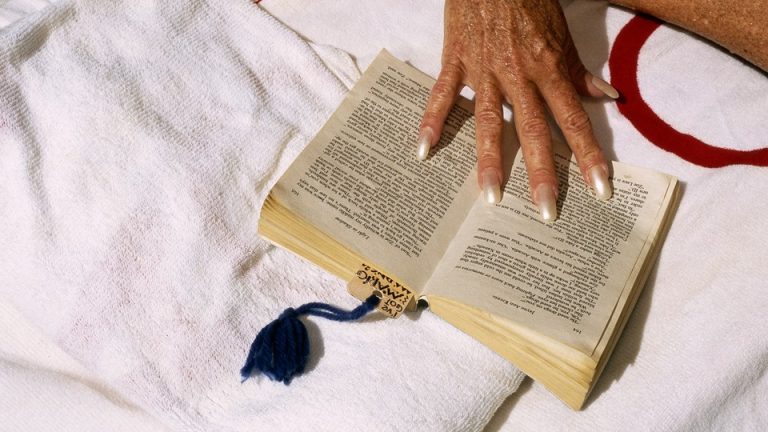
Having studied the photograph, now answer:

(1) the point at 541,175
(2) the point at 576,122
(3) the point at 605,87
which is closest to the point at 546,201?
(1) the point at 541,175

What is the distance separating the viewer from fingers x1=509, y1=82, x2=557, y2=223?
32.0 inches

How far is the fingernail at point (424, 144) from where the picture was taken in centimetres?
86

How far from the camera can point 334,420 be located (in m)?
0.73

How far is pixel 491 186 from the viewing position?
827 millimetres

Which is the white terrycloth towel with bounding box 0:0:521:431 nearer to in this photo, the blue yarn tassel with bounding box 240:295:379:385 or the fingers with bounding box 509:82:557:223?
the blue yarn tassel with bounding box 240:295:379:385

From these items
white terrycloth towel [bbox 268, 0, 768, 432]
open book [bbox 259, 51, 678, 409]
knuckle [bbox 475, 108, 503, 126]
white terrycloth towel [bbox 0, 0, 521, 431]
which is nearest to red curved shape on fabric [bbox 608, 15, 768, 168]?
white terrycloth towel [bbox 268, 0, 768, 432]

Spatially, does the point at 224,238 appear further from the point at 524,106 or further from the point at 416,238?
the point at 524,106

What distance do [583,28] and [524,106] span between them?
29cm

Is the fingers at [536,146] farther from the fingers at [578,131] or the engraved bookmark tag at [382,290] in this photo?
the engraved bookmark tag at [382,290]

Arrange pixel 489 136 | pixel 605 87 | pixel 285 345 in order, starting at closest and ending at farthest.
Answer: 1. pixel 285 345
2. pixel 489 136
3. pixel 605 87

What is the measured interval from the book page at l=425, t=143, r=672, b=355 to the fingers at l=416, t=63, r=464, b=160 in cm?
11

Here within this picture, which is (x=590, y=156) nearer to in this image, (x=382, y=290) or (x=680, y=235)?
(x=680, y=235)

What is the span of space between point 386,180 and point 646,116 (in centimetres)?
42

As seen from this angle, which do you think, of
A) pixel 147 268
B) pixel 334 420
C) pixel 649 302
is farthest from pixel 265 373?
pixel 649 302
